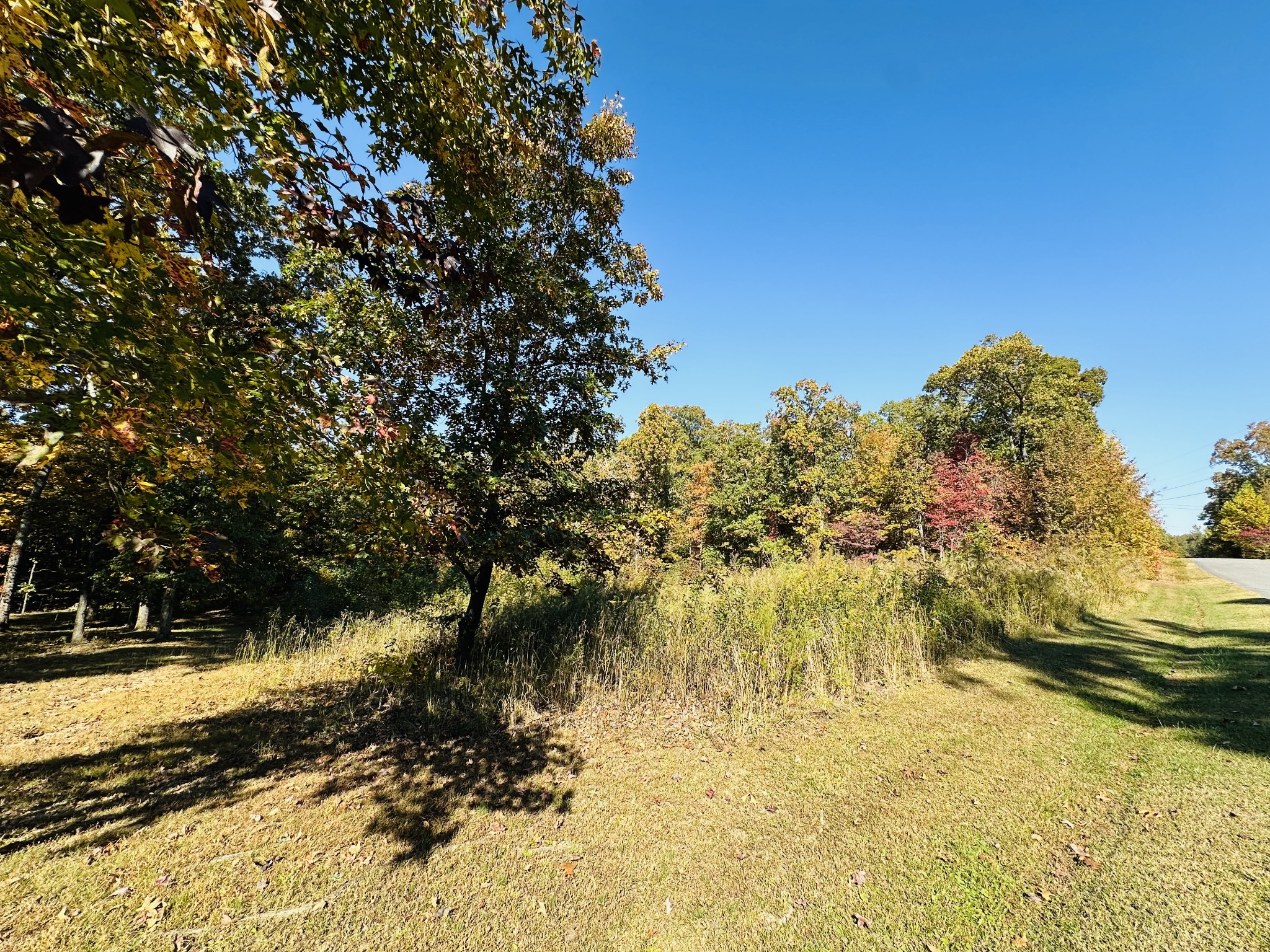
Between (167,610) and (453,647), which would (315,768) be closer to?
(453,647)

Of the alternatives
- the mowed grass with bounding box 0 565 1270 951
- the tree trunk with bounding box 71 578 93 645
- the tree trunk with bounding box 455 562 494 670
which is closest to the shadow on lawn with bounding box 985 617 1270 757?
the mowed grass with bounding box 0 565 1270 951

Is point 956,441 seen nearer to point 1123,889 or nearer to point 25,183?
point 1123,889

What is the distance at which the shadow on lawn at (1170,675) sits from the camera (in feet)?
16.2

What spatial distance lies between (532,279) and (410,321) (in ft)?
4.61

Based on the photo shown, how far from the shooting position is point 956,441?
86.1ft

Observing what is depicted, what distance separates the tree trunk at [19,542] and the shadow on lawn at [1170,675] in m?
16.7

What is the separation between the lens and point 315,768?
4371 mm

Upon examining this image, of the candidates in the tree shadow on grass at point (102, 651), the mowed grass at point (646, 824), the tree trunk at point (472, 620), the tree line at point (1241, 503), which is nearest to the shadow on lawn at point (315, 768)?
the mowed grass at point (646, 824)

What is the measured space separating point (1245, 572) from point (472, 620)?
34276mm

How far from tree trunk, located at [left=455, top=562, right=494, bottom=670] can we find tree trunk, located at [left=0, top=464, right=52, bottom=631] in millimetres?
8650

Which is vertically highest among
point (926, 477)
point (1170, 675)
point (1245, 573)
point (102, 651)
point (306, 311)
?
point (926, 477)

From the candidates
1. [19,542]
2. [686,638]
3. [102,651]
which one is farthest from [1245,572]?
[19,542]

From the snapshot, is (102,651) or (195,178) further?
(102,651)

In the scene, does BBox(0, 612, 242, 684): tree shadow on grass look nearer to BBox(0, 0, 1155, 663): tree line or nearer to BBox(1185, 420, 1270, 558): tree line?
BBox(0, 0, 1155, 663): tree line
